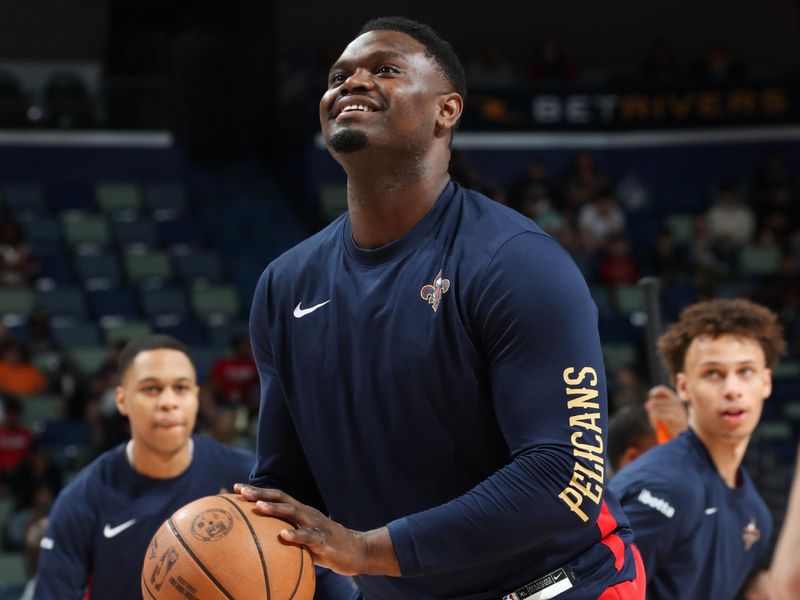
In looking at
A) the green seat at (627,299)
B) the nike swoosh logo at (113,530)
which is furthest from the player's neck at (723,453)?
the green seat at (627,299)

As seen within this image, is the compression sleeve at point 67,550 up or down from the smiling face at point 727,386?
down

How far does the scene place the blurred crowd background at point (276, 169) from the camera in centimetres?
1300

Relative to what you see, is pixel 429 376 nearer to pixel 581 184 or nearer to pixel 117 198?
pixel 117 198

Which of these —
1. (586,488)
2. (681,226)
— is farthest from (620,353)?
(586,488)

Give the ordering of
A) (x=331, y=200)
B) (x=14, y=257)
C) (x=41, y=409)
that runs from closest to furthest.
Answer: (x=41, y=409), (x=14, y=257), (x=331, y=200)

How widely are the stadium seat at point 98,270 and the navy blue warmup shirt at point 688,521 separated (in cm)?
1013

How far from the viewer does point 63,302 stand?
13.6m

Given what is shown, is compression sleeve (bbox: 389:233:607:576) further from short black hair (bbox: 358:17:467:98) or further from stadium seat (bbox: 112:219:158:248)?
stadium seat (bbox: 112:219:158:248)

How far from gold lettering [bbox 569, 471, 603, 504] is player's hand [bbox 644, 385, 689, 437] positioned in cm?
269

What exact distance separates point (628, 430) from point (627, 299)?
898 centimetres

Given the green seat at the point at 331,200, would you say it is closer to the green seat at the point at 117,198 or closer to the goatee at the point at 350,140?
the green seat at the point at 117,198

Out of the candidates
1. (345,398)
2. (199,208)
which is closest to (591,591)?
(345,398)

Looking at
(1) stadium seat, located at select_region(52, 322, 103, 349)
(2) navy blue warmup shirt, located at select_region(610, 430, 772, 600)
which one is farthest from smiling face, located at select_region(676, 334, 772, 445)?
(1) stadium seat, located at select_region(52, 322, 103, 349)

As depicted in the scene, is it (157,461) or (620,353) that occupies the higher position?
(620,353)
